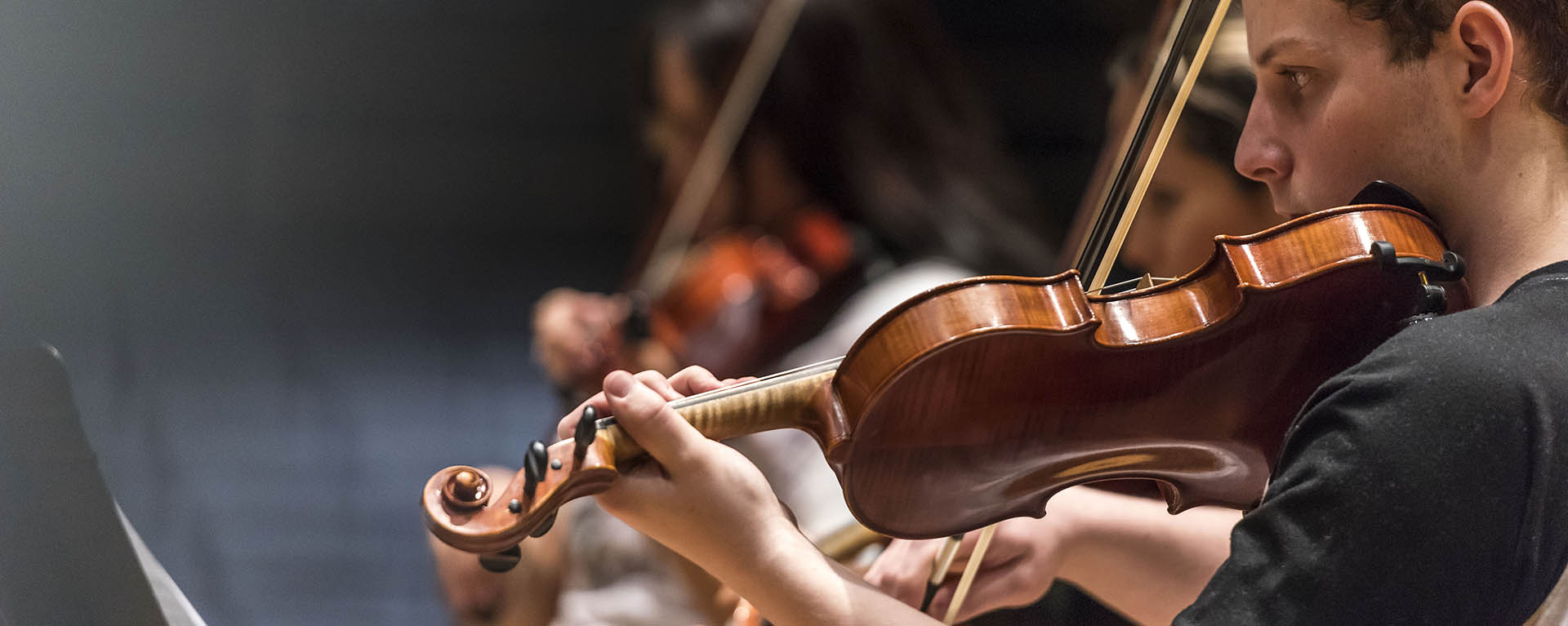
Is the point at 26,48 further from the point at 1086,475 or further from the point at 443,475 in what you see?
the point at 1086,475

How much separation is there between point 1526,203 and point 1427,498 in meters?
0.18

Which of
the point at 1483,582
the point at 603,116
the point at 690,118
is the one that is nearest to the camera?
the point at 1483,582

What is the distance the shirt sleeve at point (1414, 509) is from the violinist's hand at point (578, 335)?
1.35 meters

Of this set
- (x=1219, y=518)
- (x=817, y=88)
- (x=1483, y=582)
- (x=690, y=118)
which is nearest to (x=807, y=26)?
(x=817, y=88)

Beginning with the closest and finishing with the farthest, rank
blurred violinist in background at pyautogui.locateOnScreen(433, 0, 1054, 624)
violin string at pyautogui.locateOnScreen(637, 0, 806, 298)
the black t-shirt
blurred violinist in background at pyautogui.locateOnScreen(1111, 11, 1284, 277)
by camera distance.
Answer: the black t-shirt
blurred violinist in background at pyautogui.locateOnScreen(1111, 11, 1284, 277)
blurred violinist in background at pyautogui.locateOnScreen(433, 0, 1054, 624)
violin string at pyautogui.locateOnScreen(637, 0, 806, 298)

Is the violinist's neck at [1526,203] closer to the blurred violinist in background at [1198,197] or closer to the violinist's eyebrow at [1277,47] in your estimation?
the violinist's eyebrow at [1277,47]

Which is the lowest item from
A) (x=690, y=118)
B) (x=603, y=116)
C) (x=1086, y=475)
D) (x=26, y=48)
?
(x=603, y=116)

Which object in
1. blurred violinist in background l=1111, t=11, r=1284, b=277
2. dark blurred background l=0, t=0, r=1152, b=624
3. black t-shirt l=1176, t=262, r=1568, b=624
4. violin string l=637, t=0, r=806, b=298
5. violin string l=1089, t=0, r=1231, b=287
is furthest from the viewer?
violin string l=637, t=0, r=806, b=298

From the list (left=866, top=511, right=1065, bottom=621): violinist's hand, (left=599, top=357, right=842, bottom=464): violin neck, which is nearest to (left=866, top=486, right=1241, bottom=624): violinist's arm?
(left=866, top=511, right=1065, bottom=621): violinist's hand

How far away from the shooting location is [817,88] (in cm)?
174

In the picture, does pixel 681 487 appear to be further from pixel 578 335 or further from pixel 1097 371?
pixel 578 335

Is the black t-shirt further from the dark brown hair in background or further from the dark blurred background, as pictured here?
the dark brown hair in background

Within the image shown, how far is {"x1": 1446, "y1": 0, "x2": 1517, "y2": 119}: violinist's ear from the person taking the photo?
62 centimetres

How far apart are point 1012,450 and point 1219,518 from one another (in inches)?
14.2
